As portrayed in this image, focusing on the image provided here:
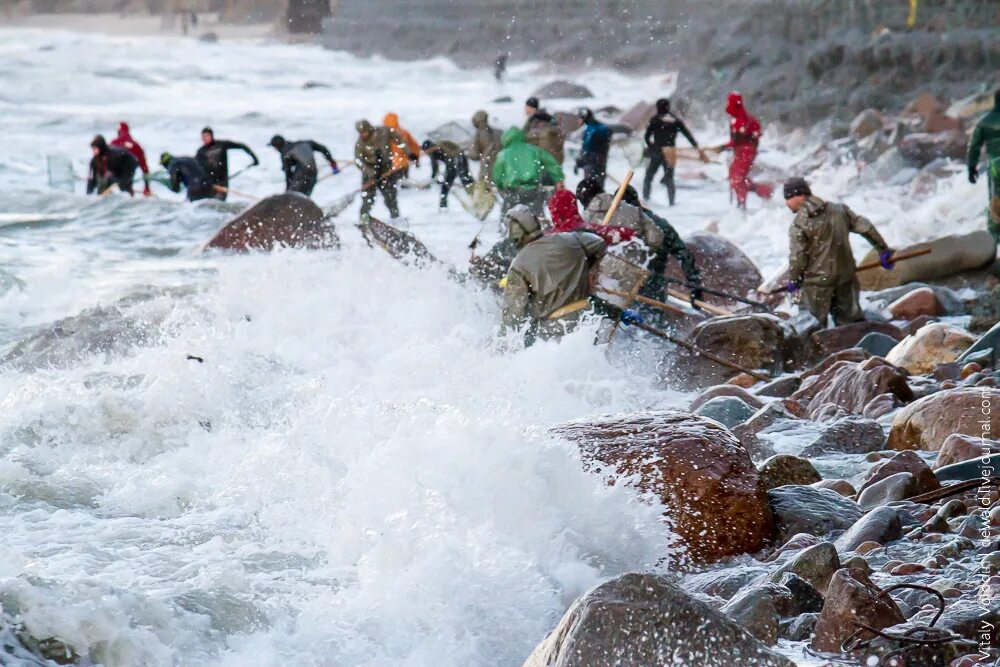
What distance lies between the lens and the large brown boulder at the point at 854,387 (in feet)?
24.3

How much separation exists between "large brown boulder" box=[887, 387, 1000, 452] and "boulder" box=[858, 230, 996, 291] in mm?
4942

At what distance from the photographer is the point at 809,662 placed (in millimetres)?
4047

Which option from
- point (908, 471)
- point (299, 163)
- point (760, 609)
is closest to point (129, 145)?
point (299, 163)

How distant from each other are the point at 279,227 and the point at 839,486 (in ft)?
32.7

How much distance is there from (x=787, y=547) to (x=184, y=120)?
37.9 meters

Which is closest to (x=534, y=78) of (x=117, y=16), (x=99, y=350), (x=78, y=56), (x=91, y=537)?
(x=78, y=56)

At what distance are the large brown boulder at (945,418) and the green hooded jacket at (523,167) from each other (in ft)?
23.6

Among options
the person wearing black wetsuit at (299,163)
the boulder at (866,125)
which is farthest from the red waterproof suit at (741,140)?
the boulder at (866,125)

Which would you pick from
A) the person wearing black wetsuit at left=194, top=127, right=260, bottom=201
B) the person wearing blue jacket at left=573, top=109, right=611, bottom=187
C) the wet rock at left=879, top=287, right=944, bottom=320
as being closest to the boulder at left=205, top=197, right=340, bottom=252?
the person wearing black wetsuit at left=194, top=127, right=260, bottom=201

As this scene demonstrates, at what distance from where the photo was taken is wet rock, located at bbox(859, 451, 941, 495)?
5.57m

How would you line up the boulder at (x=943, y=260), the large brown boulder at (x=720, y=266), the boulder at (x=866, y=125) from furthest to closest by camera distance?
the boulder at (x=866, y=125), the large brown boulder at (x=720, y=266), the boulder at (x=943, y=260)

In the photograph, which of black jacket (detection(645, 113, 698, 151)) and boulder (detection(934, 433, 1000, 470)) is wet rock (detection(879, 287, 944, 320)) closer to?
boulder (detection(934, 433, 1000, 470))

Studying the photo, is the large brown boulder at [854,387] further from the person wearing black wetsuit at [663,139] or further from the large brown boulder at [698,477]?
the person wearing black wetsuit at [663,139]

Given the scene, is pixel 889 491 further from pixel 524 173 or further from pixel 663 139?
pixel 663 139
